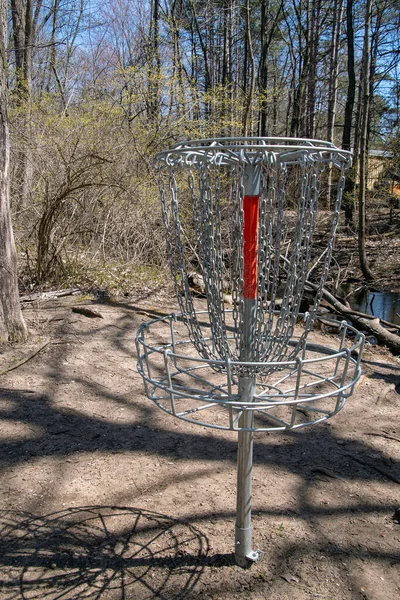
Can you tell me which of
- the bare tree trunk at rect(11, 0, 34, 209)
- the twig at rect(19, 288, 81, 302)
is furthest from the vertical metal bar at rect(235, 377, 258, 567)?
the bare tree trunk at rect(11, 0, 34, 209)

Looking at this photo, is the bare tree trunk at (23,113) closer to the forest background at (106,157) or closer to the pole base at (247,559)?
the forest background at (106,157)

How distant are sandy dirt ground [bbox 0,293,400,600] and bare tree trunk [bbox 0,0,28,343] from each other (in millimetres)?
319

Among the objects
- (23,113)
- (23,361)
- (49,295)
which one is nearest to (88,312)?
(49,295)

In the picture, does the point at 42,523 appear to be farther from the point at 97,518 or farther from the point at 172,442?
the point at 172,442

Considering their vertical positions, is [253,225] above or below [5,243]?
above

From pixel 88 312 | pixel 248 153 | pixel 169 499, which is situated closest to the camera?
pixel 248 153

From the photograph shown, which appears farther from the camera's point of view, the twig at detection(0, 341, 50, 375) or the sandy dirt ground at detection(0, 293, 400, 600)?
the twig at detection(0, 341, 50, 375)

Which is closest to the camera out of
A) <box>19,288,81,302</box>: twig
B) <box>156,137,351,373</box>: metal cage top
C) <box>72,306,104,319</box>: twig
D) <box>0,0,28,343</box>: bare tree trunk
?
<box>156,137,351,373</box>: metal cage top

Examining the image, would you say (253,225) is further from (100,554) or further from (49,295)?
(49,295)

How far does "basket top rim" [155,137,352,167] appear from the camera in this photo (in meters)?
1.37

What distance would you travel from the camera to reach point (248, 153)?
1.52 meters

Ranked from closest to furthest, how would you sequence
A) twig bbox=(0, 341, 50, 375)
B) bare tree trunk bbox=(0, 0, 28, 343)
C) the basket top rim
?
1. the basket top rim
2. twig bbox=(0, 341, 50, 375)
3. bare tree trunk bbox=(0, 0, 28, 343)

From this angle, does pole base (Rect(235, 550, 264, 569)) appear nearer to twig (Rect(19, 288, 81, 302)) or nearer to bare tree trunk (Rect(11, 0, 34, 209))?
twig (Rect(19, 288, 81, 302))

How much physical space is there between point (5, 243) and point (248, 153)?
350cm
